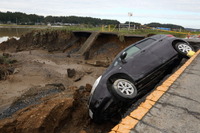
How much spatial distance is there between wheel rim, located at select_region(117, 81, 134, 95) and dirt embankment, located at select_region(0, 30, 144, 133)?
1250mm

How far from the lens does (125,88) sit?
4094mm

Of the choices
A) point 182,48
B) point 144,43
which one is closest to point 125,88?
point 144,43

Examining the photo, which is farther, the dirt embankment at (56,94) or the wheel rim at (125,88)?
the dirt embankment at (56,94)

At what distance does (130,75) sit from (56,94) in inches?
132

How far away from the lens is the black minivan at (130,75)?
407cm

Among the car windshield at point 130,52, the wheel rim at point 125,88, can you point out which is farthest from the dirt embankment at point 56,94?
the car windshield at point 130,52

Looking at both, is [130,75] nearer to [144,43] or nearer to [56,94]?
[144,43]

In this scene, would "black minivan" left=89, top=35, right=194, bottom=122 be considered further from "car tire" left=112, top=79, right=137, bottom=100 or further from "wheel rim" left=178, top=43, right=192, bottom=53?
"wheel rim" left=178, top=43, right=192, bottom=53

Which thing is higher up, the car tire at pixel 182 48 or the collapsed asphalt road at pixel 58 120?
the car tire at pixel 182 48

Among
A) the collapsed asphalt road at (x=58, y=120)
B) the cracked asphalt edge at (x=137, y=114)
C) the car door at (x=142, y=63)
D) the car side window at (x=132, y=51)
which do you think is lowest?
the collapsed asphalt road at (x=58, y=120)

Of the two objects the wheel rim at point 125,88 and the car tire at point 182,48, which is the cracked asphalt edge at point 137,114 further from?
the car tire at point 182,48

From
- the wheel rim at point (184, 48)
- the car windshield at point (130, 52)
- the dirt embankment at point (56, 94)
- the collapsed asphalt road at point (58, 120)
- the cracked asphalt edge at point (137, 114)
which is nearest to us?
the cracked asphalt edge at point (137, 114)

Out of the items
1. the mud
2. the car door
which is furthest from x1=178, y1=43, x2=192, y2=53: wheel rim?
the mud

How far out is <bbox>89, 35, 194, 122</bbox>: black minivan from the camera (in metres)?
4.07
